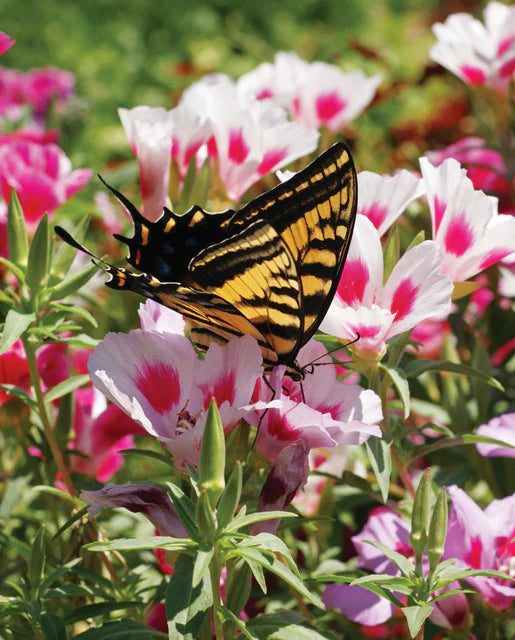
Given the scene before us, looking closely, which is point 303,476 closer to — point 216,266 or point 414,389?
point 216,266

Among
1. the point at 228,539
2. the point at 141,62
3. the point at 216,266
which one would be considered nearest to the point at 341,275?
the point at 216,266

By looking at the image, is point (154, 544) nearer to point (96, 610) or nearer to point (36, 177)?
point (96, 610)

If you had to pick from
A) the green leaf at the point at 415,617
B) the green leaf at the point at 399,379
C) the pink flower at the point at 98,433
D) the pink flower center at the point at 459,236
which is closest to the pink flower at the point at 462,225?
the pink flower center at the point at 459,236

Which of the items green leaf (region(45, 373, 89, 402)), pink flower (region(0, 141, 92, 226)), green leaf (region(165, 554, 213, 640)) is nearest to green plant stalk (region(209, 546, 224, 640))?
green leaf (region(165, 554, 213, 640))

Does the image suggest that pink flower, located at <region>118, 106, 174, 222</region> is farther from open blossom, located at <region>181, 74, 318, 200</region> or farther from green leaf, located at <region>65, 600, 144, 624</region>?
green leaf, located at <region>65, 600, 144, 624</region>

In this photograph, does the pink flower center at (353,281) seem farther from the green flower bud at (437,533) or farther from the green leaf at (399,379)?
the green flower bud at (437,533)
